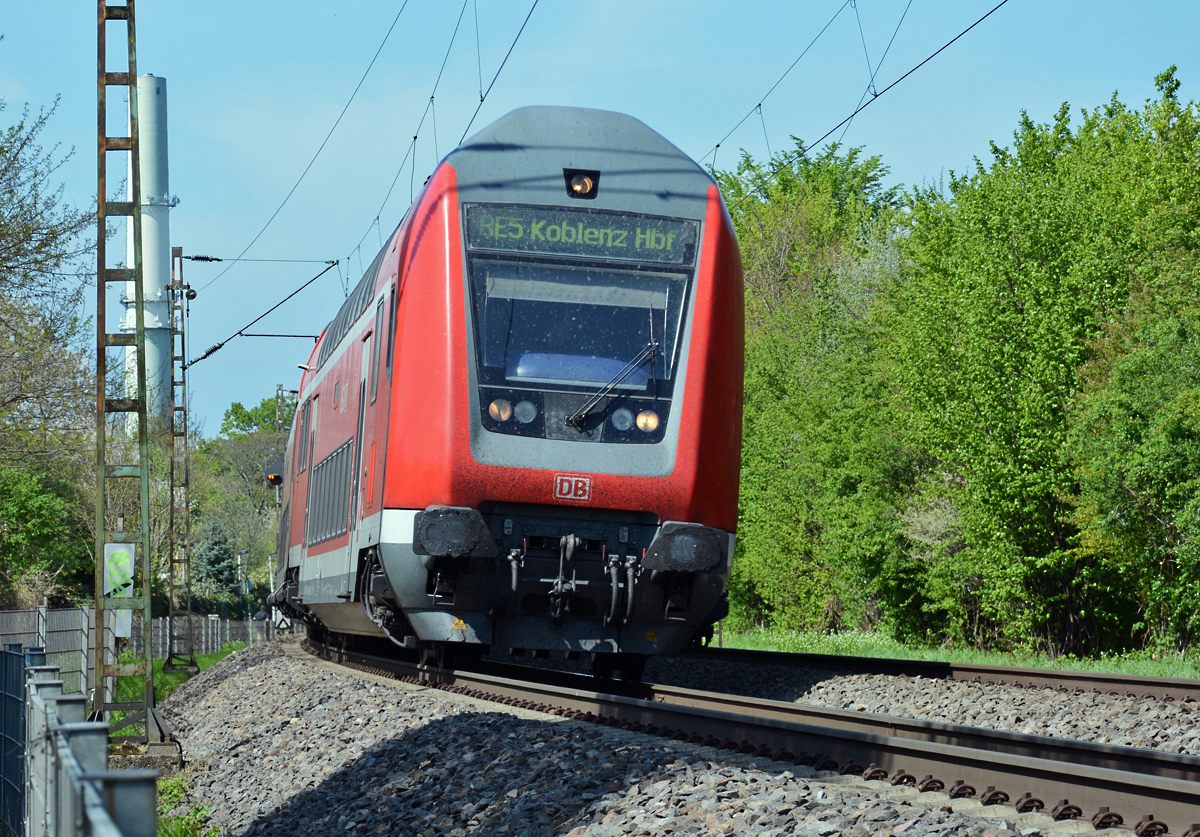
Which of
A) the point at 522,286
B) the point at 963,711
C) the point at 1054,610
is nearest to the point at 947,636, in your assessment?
the point at 1054,610

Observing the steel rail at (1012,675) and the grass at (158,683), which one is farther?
the grass at (158,683)

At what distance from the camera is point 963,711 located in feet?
36.0

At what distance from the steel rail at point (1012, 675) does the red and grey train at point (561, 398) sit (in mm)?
2190

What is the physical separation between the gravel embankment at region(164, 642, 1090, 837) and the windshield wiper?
2.39 metres

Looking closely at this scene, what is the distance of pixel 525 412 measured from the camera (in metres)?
10.7

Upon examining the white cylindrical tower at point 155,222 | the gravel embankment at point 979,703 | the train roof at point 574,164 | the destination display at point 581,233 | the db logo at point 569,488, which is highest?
the white cylindrical tower at point 155,222

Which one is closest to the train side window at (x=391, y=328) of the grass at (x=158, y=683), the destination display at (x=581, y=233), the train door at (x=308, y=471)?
the destination display at (x=581, y=233)

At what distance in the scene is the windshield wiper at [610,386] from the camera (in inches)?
420

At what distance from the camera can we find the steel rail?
426 inches

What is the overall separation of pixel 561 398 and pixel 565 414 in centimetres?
→ 14

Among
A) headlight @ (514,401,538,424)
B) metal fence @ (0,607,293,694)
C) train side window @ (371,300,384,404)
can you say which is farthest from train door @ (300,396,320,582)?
headlight @ (514,401,538,424)

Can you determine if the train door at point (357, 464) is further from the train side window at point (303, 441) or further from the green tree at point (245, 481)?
the green tree at point (245, 481)

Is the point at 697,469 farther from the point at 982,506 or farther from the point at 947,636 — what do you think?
the point at 947,636

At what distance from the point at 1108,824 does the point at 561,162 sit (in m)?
7.53
